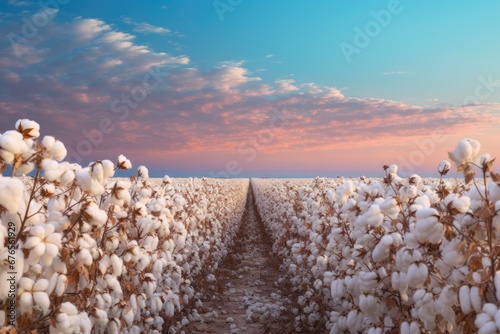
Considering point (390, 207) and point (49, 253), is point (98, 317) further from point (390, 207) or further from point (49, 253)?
point (390, 207)

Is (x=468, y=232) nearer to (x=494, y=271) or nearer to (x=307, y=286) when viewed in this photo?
(x=494, y=271)

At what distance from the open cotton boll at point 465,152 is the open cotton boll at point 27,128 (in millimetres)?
3657

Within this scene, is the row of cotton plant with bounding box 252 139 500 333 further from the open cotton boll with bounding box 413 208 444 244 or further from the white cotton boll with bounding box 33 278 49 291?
the white cotton boll with bounding box 33 278 49 291

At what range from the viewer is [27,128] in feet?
12.6

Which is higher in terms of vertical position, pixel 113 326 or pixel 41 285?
pixel 41 285

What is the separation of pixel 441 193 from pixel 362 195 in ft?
3.49

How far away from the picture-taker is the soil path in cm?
934

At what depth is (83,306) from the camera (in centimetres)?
474

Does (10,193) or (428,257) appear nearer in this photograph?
(10,193)

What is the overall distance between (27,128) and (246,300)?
28.5 feet

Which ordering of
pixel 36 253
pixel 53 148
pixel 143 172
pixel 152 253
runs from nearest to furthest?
pixel 36 253, pixel 53 148, pixel 152 253, pixel 143 172

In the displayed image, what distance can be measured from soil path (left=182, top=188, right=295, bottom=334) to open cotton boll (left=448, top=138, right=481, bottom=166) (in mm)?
6035

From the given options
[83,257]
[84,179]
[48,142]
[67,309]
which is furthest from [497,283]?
[48,142]

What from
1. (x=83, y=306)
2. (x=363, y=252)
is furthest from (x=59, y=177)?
(x=363, y=252)
